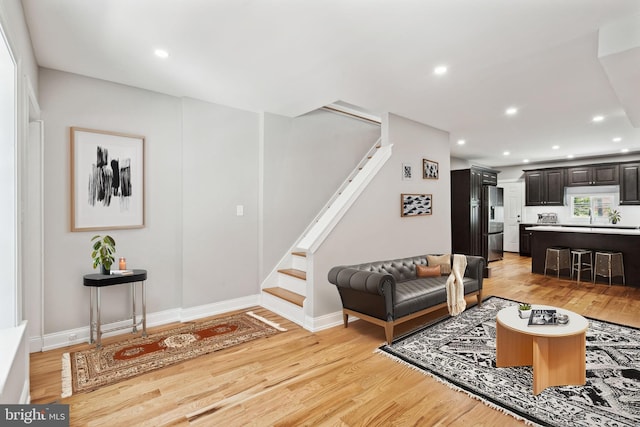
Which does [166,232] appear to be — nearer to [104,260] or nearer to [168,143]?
[104,260]

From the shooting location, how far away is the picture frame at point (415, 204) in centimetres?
487

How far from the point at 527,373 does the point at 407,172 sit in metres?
2.96

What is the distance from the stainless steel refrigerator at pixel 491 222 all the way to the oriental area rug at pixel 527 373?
333 cm

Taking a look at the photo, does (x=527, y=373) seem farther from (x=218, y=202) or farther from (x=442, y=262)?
(x=218, y=202)

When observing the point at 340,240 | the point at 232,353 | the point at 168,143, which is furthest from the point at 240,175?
the point at 232,353

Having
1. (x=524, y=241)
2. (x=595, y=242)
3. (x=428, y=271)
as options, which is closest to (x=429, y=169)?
(x=428, y=271)

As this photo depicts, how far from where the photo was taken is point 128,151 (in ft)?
12.1

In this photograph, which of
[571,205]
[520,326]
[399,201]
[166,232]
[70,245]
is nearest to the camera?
[520,326]

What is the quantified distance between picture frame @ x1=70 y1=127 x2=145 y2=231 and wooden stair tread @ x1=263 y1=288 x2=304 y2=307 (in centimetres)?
181

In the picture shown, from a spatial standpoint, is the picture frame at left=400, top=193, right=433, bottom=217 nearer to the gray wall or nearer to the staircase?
the staircase

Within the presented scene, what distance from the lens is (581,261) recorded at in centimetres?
640

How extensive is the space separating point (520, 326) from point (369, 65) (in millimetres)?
2591

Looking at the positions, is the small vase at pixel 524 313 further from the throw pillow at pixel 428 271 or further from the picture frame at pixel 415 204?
the picture frame at pixel 415 204

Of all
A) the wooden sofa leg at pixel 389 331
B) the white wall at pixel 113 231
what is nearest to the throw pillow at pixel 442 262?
the wooden sofa leg at pixel 389 331
